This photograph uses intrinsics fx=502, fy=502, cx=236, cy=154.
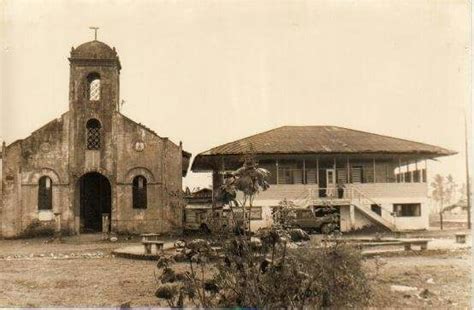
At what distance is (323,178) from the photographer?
2962cm

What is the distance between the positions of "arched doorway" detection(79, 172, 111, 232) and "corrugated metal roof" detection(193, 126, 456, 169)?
6200 mm

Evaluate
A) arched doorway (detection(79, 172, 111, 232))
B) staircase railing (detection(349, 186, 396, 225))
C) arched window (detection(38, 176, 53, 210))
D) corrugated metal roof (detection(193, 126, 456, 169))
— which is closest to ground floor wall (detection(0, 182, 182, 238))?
arched window (detection(38, 176, 53, 210))

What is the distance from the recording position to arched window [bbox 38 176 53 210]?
2767 cm

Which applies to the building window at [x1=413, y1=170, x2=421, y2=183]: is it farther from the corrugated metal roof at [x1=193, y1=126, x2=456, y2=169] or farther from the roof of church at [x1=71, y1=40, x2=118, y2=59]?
the roof of church at [x1=71, y1=40, x2=118, y2=59]

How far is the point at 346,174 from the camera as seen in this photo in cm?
2956

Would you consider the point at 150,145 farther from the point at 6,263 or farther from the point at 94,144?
the point at 6,263

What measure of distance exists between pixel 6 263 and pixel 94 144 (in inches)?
507

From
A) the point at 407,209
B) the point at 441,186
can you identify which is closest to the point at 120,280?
the point at 407,209

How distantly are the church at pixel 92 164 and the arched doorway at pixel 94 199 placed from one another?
11.8 feet

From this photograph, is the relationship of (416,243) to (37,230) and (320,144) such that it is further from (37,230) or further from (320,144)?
(37,230)

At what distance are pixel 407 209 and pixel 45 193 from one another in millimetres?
20610

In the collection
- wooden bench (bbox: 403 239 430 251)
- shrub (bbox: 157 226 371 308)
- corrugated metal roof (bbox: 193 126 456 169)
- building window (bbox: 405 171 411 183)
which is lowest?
wooden bench (bbox: 403 239 430 251)

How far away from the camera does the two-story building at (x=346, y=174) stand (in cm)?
2755

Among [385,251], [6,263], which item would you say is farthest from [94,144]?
[385,251]
